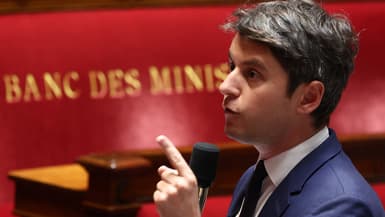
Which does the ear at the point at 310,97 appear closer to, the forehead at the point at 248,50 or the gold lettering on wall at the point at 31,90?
the forehead at the point at 248,50

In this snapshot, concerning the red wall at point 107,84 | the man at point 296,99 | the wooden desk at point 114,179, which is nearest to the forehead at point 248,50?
the man at point 296,99

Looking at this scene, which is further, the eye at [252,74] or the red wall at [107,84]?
the red wall at [107,84]

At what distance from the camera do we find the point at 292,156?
432 millimetres

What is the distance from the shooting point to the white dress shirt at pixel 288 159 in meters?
0.43

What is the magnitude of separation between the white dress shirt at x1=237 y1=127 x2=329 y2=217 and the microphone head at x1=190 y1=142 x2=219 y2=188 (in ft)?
0.09

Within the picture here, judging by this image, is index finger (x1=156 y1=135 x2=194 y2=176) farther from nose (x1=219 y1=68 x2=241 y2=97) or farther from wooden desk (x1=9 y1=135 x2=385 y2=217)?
wooden desk (x1=9 y1=135 x2=385 y2=217)

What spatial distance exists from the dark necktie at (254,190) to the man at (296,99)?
2cm

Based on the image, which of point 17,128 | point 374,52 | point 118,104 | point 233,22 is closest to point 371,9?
point 374,52

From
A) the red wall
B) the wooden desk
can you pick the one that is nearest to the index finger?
the wooden desk

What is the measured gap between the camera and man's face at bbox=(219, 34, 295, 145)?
41cm

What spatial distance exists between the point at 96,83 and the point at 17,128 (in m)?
0.11

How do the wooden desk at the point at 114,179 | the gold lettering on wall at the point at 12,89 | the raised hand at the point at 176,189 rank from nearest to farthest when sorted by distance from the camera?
the raised hand at the point at 176,189
the wooden desk at the point at 114,179
the gold lettering on wall at the point at 12,89

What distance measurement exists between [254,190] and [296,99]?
59mm

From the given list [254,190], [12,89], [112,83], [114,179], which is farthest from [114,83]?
[254,190]
